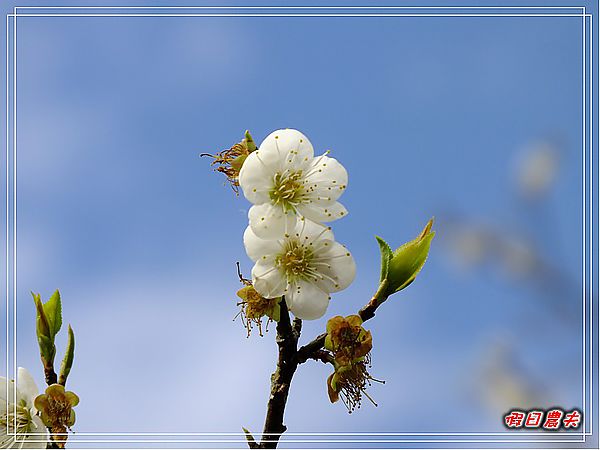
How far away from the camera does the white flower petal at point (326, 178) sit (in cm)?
106

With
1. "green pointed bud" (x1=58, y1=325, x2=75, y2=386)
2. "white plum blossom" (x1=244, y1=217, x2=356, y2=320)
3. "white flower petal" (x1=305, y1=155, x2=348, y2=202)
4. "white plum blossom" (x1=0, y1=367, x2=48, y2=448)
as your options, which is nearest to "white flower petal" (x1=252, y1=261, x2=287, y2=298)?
"white plum blossom" (x1=244, y1=217, x2=356, y2=320)

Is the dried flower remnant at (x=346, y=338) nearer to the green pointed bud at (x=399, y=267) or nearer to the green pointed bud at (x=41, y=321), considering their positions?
the green pointed bud at (x=399, y=267)

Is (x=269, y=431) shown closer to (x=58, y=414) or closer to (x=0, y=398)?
(x=58, y=414)

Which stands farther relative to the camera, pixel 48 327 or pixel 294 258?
pixel 48 327

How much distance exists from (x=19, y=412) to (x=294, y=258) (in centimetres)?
53

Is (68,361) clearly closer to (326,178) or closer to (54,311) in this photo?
(54,311)

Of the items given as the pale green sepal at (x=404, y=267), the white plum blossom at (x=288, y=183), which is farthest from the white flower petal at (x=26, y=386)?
the pale green sepal at (x=404, y=267)

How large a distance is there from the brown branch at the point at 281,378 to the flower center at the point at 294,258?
5 centimetres

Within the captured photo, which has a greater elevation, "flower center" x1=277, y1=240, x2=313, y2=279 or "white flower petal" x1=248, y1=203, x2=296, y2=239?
"white flower petal" x1=248, y1=203, x2=296, y2=239

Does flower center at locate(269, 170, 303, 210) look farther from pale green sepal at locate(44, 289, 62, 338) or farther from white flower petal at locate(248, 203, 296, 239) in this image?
pale green sepal at locate(44, 289, 62, 338)

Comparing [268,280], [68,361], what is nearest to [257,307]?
[268,280]

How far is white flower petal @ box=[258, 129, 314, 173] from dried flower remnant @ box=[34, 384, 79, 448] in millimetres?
471

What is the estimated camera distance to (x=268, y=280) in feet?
3.38

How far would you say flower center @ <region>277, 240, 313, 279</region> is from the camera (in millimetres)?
1042
